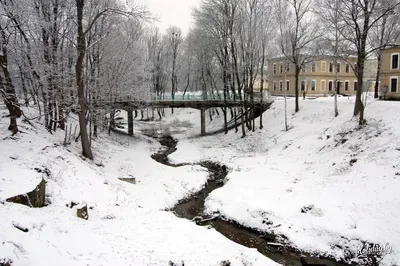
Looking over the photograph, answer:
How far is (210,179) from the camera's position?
1925 cm

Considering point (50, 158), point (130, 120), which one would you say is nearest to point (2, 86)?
point (50, 158)

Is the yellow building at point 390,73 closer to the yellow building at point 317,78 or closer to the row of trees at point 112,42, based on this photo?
the row of trees at point 112,42

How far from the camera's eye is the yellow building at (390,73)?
2928 centimetres

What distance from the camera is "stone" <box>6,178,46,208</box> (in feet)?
30.1

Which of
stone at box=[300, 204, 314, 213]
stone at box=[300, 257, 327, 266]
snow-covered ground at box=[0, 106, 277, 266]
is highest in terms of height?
snow-covered ground at box=[0, 106, 277, 266]

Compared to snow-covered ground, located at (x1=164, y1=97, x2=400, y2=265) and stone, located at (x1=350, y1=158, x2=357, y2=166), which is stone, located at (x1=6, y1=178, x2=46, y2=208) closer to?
snow-covered ground, located at (x1=164, y1=97, x2=400, y2=265)

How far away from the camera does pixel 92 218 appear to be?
1076 centimetres

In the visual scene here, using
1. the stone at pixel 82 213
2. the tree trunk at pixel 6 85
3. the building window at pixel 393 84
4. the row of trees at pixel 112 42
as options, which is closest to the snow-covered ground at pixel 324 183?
the row of trees at pixel 112 42

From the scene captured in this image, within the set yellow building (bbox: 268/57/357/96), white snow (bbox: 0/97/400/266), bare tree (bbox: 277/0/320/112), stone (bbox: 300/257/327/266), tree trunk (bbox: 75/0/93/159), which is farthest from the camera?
yellow building (bbox: 268/57/357/96)

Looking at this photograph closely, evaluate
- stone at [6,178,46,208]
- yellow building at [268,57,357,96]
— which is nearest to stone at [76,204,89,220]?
stone at [6,178,46,208]

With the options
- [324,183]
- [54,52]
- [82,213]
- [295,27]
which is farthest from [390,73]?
[82,213]

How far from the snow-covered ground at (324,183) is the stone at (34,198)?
7201 millimetres

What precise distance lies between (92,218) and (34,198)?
208 centimetres

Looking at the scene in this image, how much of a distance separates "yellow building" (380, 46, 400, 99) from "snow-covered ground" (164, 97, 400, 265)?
811 centimetres
